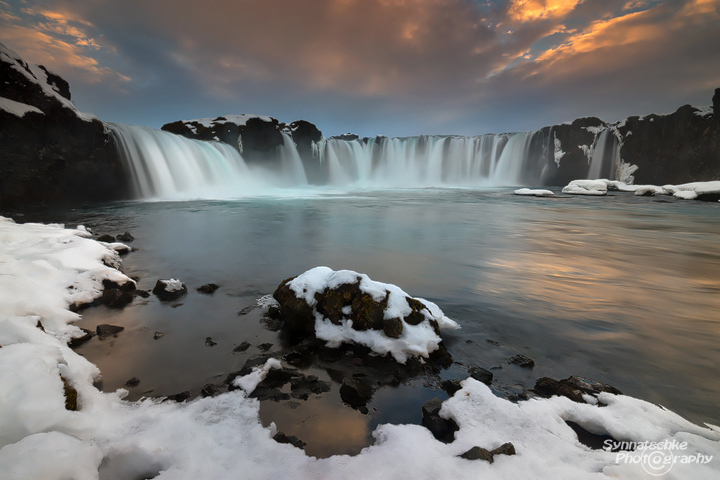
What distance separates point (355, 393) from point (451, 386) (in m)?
0.78

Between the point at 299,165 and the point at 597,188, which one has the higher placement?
the point at 299,165

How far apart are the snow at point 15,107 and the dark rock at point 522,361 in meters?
19.8

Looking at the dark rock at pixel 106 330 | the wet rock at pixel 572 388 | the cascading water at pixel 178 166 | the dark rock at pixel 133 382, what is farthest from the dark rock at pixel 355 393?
the cascading water at pixel 178 166

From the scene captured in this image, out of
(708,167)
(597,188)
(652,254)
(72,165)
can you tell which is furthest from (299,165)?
(708,167)

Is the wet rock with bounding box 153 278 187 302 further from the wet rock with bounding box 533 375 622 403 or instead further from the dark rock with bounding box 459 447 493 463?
the wet rock with bounding box 533 375 622 403

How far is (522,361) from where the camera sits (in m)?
2.92

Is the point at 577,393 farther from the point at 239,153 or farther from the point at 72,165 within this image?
the point at 239,153

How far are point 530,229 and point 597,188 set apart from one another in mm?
23679

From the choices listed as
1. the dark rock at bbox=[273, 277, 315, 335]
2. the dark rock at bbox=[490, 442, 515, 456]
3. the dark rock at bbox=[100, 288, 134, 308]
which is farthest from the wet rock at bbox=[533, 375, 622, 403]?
Answer: the dark rock at bbox=[100, 288, 134, 308]

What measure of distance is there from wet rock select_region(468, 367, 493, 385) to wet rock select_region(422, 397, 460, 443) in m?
0.60

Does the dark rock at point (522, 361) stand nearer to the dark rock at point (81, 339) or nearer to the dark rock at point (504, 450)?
the dark rock at point (504, 450)

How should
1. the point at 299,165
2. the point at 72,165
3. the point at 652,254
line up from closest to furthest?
the point at 652,254 → the point at 72,165 → the point at 299,165

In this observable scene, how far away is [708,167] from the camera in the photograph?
32219mm

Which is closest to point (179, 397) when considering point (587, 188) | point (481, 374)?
point (481, 374)
